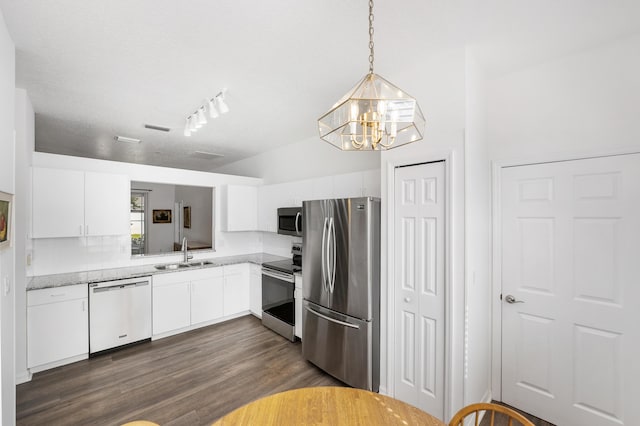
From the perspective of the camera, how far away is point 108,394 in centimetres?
253

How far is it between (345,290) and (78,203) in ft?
10.8

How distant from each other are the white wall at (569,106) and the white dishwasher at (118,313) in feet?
13.8

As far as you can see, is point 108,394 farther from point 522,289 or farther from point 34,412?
point 522,289

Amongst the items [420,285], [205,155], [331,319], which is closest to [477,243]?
[420,285]

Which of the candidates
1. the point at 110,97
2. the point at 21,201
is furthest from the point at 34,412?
the point at 110,97

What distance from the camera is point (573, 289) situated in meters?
2.10

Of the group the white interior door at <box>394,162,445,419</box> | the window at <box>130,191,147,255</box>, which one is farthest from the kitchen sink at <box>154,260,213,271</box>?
the white interior door at <box>394,162,445,419</box>

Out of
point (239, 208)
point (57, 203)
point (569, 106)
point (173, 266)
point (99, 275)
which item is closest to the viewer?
point (569, 106)

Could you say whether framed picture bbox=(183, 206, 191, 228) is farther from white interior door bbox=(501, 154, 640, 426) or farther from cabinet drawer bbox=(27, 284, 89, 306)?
white interior door bbox=(501, 154, 640, 426)

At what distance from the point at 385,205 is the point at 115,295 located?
3302mm

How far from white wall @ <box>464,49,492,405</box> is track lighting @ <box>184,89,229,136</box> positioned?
2061 mm

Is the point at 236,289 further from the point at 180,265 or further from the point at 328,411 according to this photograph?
the point at 328,411

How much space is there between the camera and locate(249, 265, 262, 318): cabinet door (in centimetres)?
430

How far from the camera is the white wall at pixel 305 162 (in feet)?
11.6
